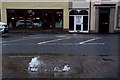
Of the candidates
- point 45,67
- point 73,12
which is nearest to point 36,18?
point 73,12

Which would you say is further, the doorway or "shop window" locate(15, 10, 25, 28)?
"shop window" locate(15, 10, 25, 28)

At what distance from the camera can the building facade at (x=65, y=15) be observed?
63.9 feet

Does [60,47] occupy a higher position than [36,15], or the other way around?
[36,15]

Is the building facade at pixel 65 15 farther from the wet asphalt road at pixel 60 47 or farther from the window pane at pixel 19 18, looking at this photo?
the wet asphalt road at pixel 60 47

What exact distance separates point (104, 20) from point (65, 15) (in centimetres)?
460

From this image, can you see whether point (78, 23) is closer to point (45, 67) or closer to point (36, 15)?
point (36, 15)

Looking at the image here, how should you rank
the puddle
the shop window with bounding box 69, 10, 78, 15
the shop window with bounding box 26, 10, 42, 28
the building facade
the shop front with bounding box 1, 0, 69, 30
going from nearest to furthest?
the puddle < the building facade < the shop window with bounding box 69, 10, 78, 15 < the shop front with bounding box 1, 0, 69, 30 < the shop window with bounding box 26, 10, 42, 28

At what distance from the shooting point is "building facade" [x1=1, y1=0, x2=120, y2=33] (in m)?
19.5

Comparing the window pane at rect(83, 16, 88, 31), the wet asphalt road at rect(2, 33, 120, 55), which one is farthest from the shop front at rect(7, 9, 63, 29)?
the wet asphalt road at rect(2, 33, 120, 55)

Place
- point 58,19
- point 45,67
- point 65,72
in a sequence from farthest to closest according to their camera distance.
→ point 58,19
point 45,67
point 65,72

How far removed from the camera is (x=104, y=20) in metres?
20.6

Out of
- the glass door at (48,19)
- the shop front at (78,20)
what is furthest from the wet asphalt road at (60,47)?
the glass door at (48,19)

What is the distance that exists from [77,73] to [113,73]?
1.07 m

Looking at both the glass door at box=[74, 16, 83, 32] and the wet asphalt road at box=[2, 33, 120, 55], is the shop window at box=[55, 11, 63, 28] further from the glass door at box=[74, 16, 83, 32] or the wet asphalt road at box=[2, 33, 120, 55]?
the wet asphalt road at box=[2, 33, 120, 55]
